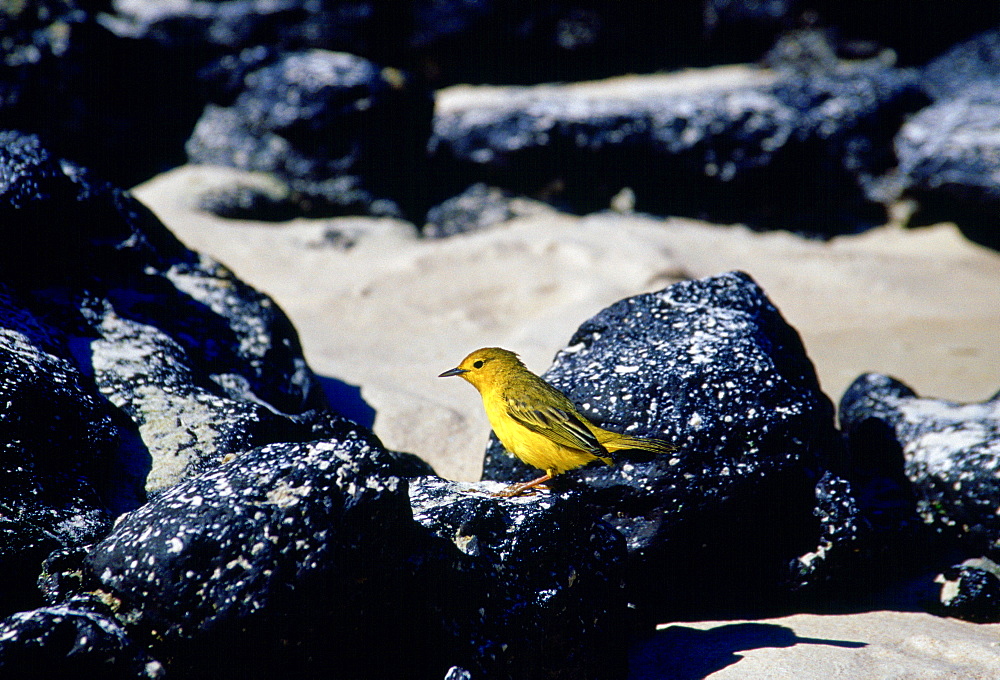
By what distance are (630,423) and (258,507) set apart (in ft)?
5.04

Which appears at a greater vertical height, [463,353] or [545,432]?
[463,353]

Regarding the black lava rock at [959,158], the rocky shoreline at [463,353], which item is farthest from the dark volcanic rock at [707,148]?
the black lava rock at [959,158]

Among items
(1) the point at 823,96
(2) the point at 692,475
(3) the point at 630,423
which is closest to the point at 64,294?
(3) the point at 630,423

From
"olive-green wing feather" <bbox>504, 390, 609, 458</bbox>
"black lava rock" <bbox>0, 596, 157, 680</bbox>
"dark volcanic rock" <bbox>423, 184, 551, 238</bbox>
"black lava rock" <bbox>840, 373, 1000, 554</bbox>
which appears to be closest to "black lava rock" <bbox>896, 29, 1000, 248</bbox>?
"dark volcanic rock" <bbox>423, 184, 551, 238</bbox>

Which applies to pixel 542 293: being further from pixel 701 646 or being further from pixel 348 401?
pixel 701 646

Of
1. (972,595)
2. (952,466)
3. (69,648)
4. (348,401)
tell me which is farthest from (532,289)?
(69,648)

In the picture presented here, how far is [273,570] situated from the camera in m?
2.26

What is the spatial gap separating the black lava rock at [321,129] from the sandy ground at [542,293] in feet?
1.20

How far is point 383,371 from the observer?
523 centimetres

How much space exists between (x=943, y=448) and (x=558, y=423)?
6.84ft

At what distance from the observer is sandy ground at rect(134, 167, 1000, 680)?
15.3 ft

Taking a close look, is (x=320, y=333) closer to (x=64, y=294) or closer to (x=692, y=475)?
(x=64, y=294)

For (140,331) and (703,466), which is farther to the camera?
(140,331)

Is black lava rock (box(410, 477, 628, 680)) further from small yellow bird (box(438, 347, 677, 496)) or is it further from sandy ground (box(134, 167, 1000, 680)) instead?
sandy ground (box(134, 167, 1000, 680))
